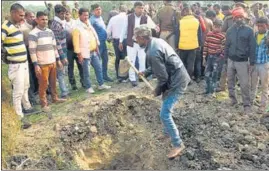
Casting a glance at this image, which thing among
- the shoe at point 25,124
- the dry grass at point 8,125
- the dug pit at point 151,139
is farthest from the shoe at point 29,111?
the dug pit at point 151,139

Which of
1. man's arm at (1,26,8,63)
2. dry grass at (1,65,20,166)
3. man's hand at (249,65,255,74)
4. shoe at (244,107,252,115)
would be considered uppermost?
man's arm at (1,26,8,63)

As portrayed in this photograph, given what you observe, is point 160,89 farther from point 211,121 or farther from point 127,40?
point 127,40

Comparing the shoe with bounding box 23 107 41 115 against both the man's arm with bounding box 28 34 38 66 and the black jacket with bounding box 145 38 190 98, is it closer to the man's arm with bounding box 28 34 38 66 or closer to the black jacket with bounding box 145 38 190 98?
the man's arm with bounding box 28 34 38 66

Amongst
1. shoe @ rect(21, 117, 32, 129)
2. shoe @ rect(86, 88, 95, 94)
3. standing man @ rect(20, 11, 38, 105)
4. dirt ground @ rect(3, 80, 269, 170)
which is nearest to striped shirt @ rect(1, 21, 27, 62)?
standing man @ rect(20, 11, 38, 105)

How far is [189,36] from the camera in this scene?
883cm

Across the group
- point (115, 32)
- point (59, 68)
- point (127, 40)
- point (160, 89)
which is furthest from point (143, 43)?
point (115, 32)

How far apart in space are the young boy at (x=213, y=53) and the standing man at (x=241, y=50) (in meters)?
0.56

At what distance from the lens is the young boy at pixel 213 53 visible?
8375 mm

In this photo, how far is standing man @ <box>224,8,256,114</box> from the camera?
24.2ft

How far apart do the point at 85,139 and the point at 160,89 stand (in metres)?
1.70

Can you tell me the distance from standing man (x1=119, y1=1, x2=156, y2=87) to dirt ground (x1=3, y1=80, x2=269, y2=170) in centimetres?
108

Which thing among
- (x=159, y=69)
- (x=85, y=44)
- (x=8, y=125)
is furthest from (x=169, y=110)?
(x=85, y=44)

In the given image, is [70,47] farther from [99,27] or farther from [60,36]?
[99,27]

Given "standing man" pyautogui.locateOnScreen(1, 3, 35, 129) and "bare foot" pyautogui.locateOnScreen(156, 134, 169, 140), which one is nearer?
"standing man" pyautogui.locateOnScreen(1, 3, 35, 129)
